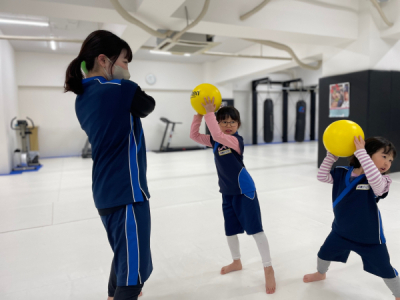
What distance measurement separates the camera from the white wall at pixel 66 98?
841 cm

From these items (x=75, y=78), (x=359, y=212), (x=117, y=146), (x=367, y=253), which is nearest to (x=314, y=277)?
(x=367, y=253)

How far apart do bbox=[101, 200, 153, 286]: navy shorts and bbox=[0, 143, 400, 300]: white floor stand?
717 millimetres

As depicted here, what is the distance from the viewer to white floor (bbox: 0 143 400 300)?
170 centimetres

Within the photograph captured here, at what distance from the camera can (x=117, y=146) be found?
104 cm

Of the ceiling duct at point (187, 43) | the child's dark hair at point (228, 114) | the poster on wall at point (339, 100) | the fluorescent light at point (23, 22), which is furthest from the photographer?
the fluorescent light at point (23, 22)

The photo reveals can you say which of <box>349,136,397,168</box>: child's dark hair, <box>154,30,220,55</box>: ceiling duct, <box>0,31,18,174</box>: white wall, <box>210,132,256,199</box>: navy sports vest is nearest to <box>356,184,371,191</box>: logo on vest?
<box>349,136,397,168</box>: child's dark hair

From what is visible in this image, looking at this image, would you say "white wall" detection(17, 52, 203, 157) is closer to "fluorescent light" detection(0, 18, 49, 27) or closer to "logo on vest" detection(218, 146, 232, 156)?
"fluorescent light" detection(0, 18, 49, 27)

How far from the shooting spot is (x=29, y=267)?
6.64 feet

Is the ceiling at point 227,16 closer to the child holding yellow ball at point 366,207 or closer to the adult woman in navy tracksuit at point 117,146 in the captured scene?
the adult woman in navy tracksuit at point 117,146

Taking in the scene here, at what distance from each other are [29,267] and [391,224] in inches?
118

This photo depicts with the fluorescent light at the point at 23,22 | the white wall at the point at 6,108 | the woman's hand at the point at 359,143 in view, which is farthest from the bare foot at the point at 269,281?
the fluorescent light at the point at 23,22

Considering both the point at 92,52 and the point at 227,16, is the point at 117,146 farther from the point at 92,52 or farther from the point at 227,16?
the point at 227,16

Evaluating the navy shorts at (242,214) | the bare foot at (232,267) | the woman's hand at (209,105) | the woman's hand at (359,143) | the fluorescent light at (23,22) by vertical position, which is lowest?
the bare foot at (232,267)

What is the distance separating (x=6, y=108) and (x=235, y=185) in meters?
6.53
